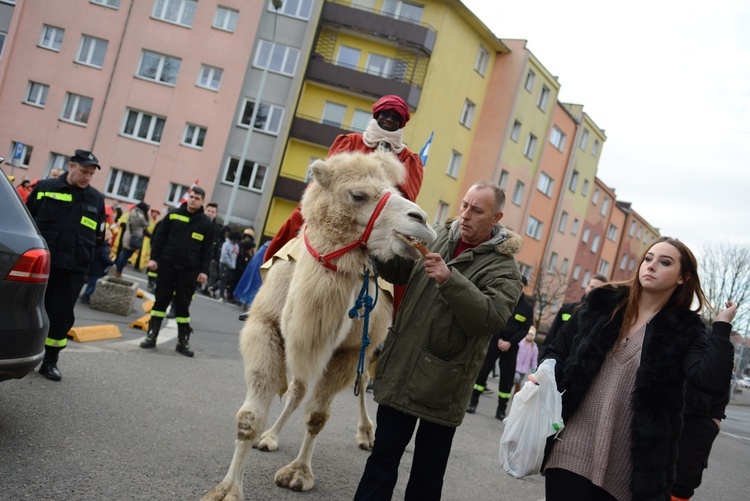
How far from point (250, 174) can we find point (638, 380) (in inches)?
1271

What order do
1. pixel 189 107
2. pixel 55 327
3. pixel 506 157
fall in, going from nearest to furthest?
pixel 55 327, pixel 189 107, pixel 506 157

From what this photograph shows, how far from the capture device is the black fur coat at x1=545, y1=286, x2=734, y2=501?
333 cm

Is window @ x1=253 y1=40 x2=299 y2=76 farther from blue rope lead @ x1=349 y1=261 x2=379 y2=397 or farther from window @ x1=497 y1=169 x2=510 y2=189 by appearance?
blue rope lead @ x1=349 y1=261 x2=379 y2=397

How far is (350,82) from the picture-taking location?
34.6 m

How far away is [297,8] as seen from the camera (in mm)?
34750

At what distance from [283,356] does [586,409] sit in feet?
6.71

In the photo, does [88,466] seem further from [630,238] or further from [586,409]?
[630,238]

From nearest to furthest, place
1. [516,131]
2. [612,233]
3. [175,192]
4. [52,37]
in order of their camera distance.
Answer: [175,192], [52,37], [516,131], [612,233]

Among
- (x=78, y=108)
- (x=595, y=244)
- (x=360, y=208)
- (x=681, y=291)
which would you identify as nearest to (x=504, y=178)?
(x=595, y=244)

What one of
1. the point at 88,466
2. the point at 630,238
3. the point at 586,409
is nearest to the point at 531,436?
the point at 586,409

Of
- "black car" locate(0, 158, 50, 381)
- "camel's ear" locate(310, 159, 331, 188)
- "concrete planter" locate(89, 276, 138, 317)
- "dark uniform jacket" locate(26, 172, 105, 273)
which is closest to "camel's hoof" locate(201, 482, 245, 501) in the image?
"black car" locate(0, 158, 50, 381)

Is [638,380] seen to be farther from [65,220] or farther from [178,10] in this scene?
[178,10]

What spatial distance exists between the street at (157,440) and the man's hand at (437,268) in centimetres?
203

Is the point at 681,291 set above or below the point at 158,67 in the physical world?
below
